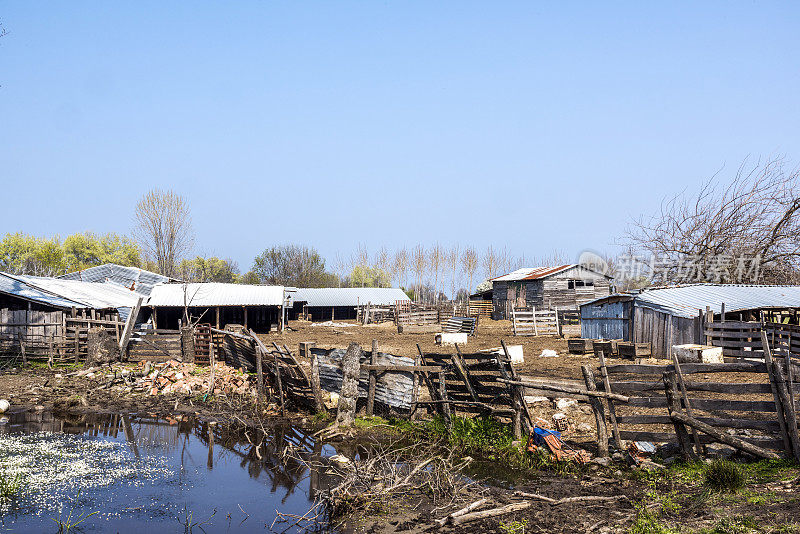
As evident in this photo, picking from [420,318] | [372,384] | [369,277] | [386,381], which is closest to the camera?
[386,381]

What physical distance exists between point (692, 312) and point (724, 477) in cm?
1685

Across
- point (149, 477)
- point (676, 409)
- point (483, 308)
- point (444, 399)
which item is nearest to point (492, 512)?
point (676, 409)

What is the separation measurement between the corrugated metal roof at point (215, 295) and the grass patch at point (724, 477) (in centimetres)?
3291

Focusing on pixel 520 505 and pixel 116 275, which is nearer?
pixel 520 505

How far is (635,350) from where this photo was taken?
2339 centimetres

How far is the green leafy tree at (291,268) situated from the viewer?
287 ft

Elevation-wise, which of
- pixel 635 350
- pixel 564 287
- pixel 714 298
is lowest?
pixel 635 350

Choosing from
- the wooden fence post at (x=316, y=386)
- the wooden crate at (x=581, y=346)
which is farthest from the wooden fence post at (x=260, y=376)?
the wooden crate at (x=581, y=346)

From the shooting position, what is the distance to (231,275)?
86750mm

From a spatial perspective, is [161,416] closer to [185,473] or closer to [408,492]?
[185,473]

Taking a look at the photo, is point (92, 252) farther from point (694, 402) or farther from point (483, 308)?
point (694, 402)

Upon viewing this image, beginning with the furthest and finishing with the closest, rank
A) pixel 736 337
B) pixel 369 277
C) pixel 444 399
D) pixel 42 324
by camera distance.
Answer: pixel 369 277, pixel 42 324, pixel 736 337, pixel 444 399

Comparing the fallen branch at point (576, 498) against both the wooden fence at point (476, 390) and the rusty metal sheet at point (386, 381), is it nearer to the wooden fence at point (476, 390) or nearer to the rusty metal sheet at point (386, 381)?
the wooden fence at point (476, 390)

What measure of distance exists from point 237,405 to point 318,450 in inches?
187
